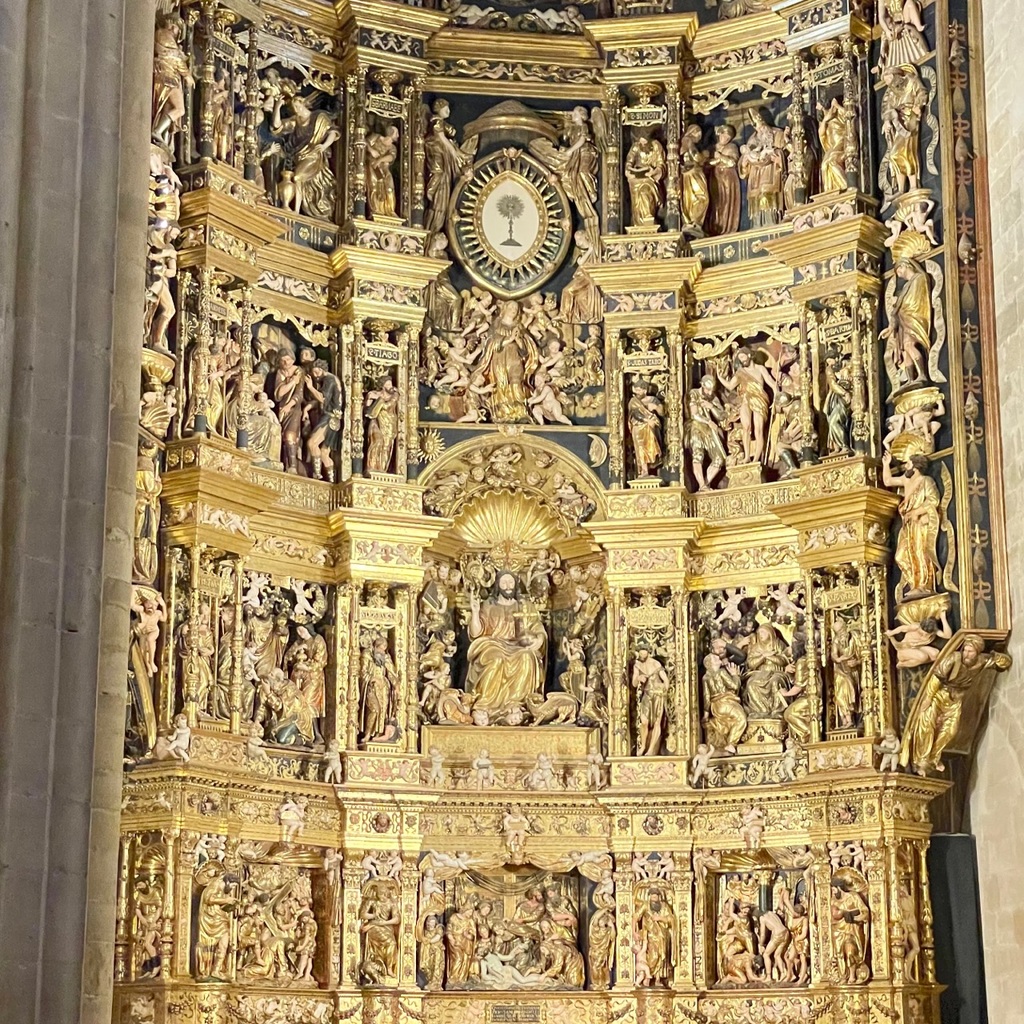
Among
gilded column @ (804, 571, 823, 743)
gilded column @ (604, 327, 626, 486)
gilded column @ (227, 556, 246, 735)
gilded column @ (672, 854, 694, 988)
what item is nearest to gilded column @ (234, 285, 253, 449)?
gilded column @ (227, 556, 246, 735)

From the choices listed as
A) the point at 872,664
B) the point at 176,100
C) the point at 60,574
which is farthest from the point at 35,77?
the point at 872,664

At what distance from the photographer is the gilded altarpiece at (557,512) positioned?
21.2 m

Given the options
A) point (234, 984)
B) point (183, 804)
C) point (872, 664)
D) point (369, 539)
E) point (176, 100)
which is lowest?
point (234, 984)

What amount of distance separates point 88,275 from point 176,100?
30.9 ft

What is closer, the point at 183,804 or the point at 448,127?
the point at 183,804

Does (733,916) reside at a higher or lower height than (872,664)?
lower

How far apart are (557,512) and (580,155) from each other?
15.1 ft

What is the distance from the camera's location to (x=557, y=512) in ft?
79.0

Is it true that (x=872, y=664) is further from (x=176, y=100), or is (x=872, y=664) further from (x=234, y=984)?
(x=176, y=100)

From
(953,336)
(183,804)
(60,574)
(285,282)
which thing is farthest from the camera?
(285,282)

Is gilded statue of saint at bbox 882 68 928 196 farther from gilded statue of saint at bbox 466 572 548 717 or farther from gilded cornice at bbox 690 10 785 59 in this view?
gilded statue of saint at bbox 466 572 548 717

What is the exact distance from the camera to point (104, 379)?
1257 centimetres

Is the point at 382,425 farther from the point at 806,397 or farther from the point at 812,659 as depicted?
the point at 812,659

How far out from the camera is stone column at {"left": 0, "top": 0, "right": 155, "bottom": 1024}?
11.7 meters
